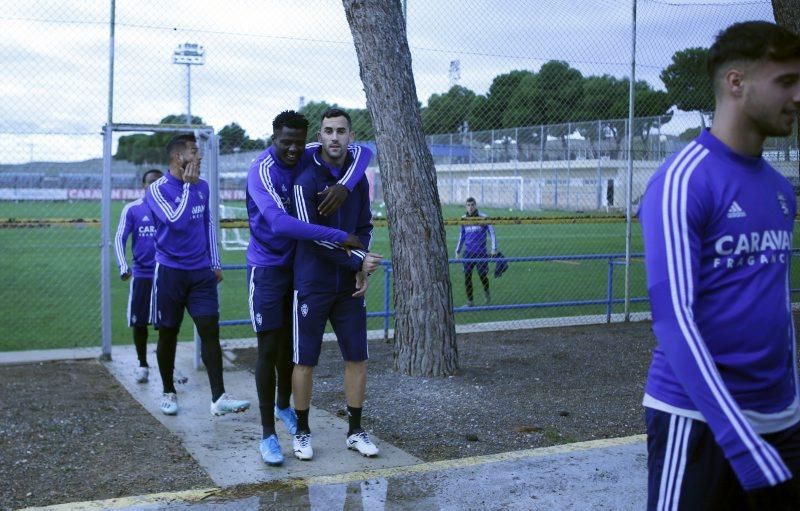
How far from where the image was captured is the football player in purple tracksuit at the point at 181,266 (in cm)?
664

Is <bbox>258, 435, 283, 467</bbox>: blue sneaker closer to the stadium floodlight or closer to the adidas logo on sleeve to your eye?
the adidas logo on sleeve

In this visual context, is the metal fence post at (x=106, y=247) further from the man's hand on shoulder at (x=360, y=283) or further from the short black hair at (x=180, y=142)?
the man's hand on shoulder at (x=360, y=283)

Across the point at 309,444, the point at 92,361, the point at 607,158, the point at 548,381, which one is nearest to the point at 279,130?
the point at 309,444

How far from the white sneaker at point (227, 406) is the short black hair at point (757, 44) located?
4747 mm

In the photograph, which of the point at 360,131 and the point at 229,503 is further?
the point at 360,131

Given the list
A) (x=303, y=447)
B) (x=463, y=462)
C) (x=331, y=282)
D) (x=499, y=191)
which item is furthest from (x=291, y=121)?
(x=499, y=191)

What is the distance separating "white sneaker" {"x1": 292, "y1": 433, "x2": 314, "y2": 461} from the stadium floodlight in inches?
169

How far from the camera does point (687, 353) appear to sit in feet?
7.59

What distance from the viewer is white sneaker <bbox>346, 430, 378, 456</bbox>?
5.41 metres

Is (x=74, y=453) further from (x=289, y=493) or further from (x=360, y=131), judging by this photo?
(x=360, y=131)

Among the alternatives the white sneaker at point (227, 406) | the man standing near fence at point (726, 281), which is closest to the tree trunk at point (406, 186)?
the white sneaker at point (227, 406)

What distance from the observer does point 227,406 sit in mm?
6504

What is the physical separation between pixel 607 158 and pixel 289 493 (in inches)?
420

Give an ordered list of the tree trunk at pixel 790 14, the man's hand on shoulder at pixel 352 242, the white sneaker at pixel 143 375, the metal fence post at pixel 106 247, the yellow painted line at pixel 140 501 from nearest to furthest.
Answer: the yellow painted line at pixel 140 501, the man's hand on shoulder at pixel 352 242, the tree trunk at pixel 790 14, the white sneaker at pixel 143 375, the metal fence post at pixel 106 247
